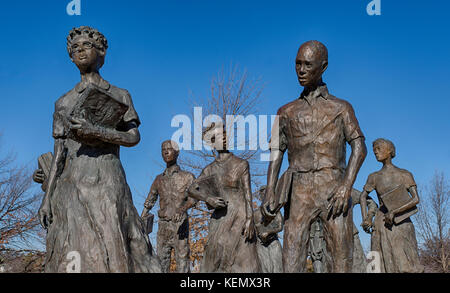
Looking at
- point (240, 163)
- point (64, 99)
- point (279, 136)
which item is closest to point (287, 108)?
point (279, 136)

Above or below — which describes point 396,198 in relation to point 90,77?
below

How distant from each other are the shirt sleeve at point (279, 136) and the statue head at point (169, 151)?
642cm

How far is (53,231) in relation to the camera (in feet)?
20.2

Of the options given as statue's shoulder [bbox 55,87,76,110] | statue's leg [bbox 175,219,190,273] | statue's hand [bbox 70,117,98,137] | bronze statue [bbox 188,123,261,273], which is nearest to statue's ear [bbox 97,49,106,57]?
statue's shoulder [bbox 55,87,76,110]

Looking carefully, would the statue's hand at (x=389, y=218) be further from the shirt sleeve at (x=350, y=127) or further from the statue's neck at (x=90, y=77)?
the statue's neck at (x=90, y=77)

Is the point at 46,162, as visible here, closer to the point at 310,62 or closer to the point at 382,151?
the point at 310,62

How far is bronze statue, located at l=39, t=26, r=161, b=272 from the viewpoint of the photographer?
594cm

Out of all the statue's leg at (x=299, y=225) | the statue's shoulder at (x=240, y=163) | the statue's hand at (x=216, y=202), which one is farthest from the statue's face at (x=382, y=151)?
the statue's leg at (x=299, y=225)

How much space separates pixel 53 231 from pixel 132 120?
1.40 meters

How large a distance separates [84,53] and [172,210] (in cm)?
678

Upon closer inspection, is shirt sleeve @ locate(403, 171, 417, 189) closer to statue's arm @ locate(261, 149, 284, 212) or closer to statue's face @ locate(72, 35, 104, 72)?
statue's arm @ locate(261, 149, 284, 212)

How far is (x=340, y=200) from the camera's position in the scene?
6238 millimetres
